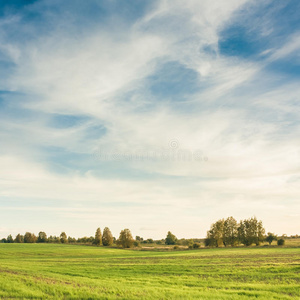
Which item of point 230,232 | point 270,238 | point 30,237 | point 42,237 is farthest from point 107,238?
point 270,238

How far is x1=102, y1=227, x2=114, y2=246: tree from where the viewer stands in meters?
136

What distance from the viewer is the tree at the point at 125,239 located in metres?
124

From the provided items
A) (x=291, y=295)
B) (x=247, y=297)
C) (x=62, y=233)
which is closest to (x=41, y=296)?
(x=247, y=297)

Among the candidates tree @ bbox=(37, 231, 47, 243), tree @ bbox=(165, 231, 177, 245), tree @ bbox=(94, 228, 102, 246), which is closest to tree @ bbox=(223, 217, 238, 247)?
tree @ bbox=(165, 231, 177, 245)

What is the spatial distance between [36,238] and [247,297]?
545 feet

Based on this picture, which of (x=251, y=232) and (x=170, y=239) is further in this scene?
(x=170, y=239)

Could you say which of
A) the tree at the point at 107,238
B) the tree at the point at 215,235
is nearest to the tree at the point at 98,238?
the tree at the point at 107,238

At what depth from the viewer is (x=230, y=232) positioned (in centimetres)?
11269

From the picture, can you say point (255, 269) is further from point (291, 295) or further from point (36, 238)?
point (36, 238)

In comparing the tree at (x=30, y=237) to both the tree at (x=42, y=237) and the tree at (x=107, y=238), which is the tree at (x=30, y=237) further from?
the tree at (x=107, y=238)

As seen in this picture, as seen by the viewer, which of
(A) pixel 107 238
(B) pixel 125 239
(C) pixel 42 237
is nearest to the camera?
(B) pixel 125 239

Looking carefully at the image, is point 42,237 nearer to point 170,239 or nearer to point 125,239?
point 125,239

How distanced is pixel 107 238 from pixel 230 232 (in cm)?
5924

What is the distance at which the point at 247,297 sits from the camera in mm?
16422
